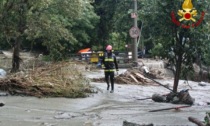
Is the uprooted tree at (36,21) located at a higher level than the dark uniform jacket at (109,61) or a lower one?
higher

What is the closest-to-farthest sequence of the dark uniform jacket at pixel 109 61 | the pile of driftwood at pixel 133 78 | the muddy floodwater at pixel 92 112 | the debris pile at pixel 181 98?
the muddy floodwater at pixel 92 112 < the debris pile at pixel 181 98 < the dark uniform jacket at pixel 109 61 < the pile of driftwood at pixel 133 78

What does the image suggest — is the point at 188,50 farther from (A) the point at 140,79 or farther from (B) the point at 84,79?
(A) the point at 140,79

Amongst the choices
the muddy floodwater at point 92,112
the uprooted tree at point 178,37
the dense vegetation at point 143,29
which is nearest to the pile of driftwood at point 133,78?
the dense vegetation at point 143,29

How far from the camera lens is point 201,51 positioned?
14.2m

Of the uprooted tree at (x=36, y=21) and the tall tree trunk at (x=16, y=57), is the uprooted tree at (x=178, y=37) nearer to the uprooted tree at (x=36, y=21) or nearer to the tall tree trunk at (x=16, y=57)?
the uprooted tree at (x=36, y=21)

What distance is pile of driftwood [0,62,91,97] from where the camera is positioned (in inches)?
571

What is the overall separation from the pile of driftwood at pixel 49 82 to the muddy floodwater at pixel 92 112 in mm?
488

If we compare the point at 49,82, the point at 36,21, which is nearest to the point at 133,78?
the point at 36,21

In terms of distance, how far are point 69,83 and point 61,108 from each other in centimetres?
246

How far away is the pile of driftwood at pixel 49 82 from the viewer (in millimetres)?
14516

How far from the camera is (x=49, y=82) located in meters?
14.6

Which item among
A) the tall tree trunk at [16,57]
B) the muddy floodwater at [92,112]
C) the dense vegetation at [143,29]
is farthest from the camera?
the tall tree trunk at [16,57]

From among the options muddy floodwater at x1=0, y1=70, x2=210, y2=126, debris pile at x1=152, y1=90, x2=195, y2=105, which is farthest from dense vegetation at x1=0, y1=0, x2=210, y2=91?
muddy floodwater at x1=0, y1=70, x2=210, y2=126

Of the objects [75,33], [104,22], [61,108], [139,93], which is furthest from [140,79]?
[104,22]
